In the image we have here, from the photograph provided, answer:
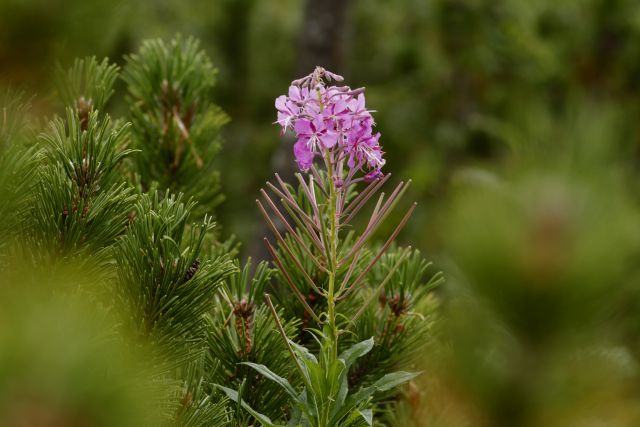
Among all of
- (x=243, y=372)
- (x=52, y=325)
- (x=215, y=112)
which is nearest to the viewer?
(x=52, y=325)

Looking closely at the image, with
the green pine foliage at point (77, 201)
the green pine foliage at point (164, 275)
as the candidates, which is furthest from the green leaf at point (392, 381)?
the green pine foliage at point (77, 201)

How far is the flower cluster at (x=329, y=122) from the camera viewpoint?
104 centimetres

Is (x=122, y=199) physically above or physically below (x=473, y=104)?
below

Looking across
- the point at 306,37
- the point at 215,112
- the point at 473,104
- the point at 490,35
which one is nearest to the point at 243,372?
the point at 215,112

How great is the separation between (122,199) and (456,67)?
5700mm

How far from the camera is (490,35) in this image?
614cm

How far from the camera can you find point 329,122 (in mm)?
1043

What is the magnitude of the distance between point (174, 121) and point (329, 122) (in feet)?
1.72

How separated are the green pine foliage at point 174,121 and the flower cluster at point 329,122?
0.41 m

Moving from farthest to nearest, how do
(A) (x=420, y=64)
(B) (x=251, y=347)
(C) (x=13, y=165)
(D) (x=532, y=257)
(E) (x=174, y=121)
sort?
(A) (x=420, y=64) < (E) (x=174, y=121) < (B) (x=251, y=347) < (C) (x=13, y=165) < (D) (x=532, y=257)

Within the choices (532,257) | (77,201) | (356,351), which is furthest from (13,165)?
(532,257)

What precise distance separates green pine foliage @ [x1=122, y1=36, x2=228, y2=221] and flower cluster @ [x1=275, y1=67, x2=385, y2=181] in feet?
1.35

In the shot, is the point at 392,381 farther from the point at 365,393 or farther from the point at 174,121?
the point at 174,121

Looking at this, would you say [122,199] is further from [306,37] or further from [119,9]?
[306,37]
